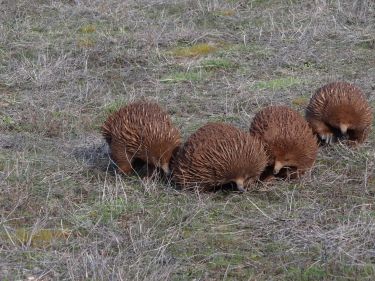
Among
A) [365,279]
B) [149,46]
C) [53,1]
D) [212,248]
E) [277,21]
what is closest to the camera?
[365,279]

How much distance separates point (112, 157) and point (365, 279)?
2.60 meters

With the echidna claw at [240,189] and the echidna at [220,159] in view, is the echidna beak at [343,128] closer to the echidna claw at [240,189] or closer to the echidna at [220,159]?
the echidna at [220,159]

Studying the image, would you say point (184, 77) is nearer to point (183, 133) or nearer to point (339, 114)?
point (183, 133)

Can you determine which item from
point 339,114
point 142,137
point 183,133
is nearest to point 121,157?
point 142,137

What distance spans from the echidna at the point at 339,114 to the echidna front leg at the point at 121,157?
5.51 ft

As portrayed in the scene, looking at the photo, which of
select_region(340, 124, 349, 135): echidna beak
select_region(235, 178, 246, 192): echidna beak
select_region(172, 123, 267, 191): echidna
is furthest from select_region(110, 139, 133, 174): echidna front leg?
select_region(340, 124, 349, 135): echidna beak

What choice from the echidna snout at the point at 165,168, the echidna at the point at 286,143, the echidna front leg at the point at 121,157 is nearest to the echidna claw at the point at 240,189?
the echidna at the point at 286,143

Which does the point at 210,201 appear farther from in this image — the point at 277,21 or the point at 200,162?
the point at 277,21

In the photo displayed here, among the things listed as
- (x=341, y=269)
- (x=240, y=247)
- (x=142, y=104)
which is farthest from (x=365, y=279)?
(x=142, y=104)

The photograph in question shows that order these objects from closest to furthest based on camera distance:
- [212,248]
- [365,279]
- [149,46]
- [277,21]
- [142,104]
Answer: [365,279] → [212,248] → [142,104] → [149,46] → [277,21]

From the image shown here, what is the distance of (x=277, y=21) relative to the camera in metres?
10.8

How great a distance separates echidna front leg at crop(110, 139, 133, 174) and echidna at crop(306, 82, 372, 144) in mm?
1678

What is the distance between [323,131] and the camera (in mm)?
6637

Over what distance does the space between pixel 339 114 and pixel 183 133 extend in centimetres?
148
